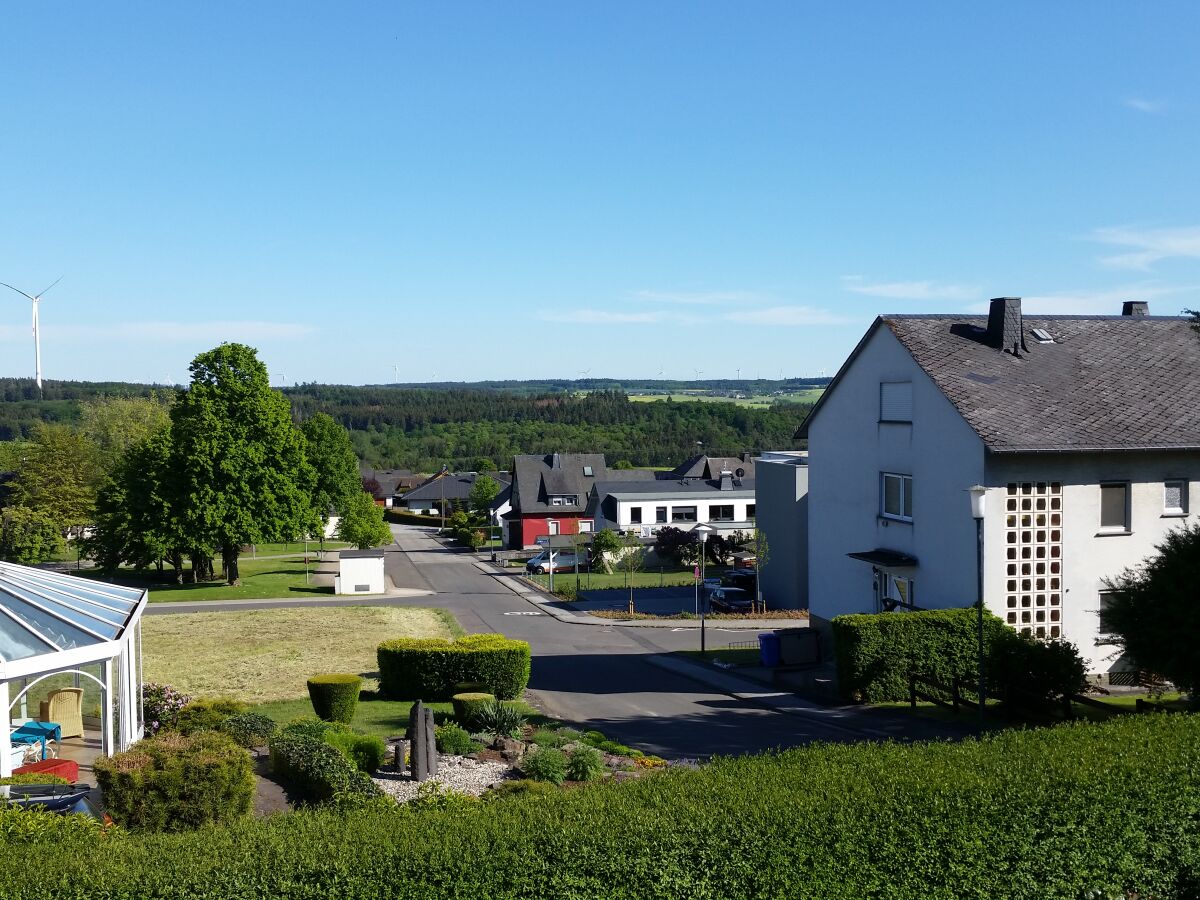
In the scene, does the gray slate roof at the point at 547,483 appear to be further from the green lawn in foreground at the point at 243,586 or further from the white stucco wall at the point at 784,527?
the white stucco wall at the point at 784,527

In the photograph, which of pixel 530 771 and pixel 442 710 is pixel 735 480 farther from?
pixel 530 771

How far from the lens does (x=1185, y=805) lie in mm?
10836

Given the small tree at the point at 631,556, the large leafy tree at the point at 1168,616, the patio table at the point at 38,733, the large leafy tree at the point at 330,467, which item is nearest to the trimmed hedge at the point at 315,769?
the patio table at the point at 38,733

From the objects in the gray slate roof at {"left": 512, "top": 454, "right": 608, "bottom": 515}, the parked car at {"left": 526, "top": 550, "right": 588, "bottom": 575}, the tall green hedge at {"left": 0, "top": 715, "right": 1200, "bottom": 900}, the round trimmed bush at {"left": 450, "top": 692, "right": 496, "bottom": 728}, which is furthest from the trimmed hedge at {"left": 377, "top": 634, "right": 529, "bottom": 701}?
the gray slate roof at {"left": 512, "top": 454, "right": 608, "bottom": 515}

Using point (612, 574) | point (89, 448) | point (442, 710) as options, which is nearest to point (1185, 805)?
point (442, 710)

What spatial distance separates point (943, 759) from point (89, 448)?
72.5 metres

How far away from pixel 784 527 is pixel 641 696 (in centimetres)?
1569

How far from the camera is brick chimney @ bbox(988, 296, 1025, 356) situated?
2681 cm

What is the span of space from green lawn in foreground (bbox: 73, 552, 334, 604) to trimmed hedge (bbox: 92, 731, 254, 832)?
38.0 meters

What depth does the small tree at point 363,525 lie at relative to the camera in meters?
66.6

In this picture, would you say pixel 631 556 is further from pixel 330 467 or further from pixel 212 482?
pixel 330 467

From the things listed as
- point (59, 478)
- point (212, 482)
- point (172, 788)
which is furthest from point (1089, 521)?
point (59, 478)

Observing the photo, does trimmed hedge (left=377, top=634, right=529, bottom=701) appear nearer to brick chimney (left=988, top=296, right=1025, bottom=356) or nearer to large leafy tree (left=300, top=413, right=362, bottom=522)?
brick chimney (left=988, top=296, right=1025, bottom=356)

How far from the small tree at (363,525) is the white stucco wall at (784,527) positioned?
31.6 m
